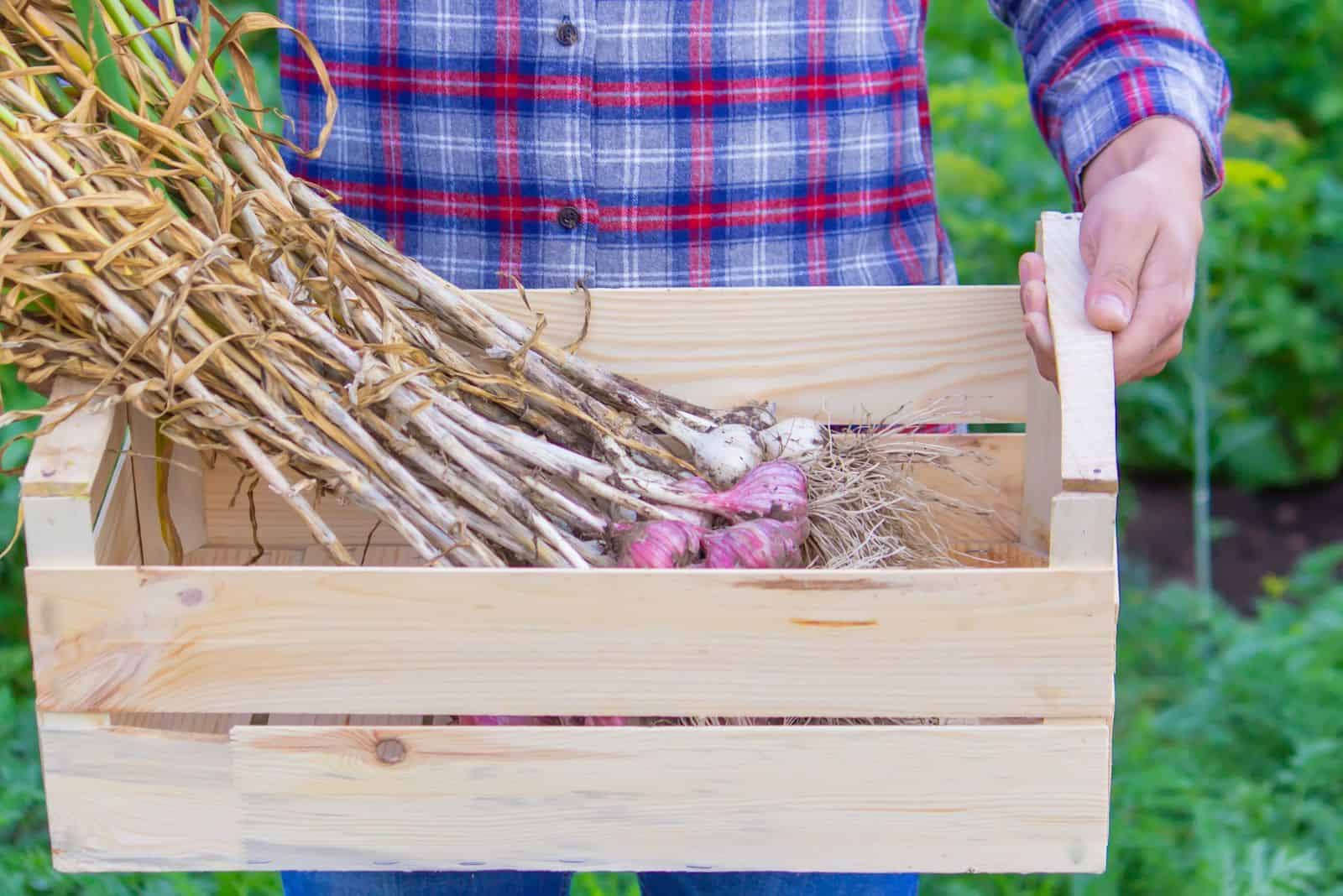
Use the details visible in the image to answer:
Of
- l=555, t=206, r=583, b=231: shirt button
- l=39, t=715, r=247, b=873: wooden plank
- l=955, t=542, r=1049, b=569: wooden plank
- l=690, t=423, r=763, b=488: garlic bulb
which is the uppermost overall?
l=555, t=206, r=583, b=231: shirt button

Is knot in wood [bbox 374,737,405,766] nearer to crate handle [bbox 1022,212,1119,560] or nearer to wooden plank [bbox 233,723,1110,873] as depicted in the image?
wooden plank [bbox 233,723,1110,873]

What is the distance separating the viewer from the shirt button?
1355mm

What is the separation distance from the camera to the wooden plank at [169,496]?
1.17 m

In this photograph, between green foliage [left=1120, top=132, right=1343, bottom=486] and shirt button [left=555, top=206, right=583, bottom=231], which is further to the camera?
green foliage [left=1120, top=132, right=1343, bottom=486]

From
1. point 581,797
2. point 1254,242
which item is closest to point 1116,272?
point 581,797

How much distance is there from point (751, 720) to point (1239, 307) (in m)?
3.05

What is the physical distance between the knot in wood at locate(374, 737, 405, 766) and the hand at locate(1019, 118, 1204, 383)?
1.96ft

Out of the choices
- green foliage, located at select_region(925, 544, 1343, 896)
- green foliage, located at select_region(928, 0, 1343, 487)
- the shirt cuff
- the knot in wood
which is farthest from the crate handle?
green foliage, located at select_region(928, 0, 1343, 487)

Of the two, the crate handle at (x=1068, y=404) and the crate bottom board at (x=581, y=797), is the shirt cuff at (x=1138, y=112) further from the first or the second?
the crate bottom board at (x=581, y=797)

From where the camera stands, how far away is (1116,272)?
1091 mm

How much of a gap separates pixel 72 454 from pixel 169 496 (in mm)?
276

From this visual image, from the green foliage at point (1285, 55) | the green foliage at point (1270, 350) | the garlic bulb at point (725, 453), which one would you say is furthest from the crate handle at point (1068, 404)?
the green foliage at point (1285, 55)

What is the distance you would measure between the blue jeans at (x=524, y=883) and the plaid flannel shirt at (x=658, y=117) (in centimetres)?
59

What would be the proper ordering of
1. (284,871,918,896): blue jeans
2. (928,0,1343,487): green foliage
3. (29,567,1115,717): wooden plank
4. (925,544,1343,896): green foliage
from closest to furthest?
(29,567,1115,717): wooden plank < (284,871,918,896): blue jeans < (925,544,1343,896): green foliage < (928,0,1343,487): green foliage
